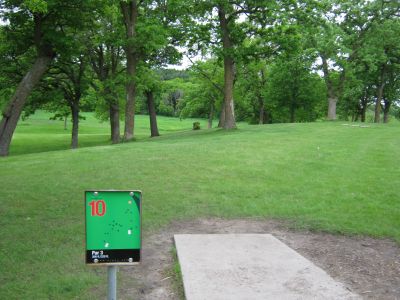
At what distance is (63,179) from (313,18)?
17542 millimetres

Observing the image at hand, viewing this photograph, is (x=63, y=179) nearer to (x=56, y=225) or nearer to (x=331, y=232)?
(x=56, y=225)

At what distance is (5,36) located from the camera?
901 inches

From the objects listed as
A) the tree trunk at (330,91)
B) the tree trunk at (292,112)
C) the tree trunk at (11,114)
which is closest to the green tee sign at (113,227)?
the tree trunk at (11,114)

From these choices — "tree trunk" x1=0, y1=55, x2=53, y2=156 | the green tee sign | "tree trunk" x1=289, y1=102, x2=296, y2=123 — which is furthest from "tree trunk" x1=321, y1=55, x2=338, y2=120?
the green tee sign

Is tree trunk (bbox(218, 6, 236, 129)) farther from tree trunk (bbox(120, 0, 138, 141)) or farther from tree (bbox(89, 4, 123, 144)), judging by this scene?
tree (bbox(89, 4, 123, 144))

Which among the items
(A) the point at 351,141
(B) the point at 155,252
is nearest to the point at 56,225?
(B) the point at 155,252

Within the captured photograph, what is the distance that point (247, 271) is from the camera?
4766 mm

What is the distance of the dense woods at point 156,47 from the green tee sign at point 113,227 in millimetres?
13878

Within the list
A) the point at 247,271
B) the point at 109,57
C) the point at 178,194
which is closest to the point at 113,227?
the point at 247,271

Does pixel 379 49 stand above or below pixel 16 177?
above

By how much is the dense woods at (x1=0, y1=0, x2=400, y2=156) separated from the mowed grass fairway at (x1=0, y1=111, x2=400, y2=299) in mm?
7697

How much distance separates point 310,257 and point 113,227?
3262 mm

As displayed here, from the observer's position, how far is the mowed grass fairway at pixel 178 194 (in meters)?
4.83

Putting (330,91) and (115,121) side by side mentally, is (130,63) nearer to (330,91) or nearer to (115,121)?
(115,121)
